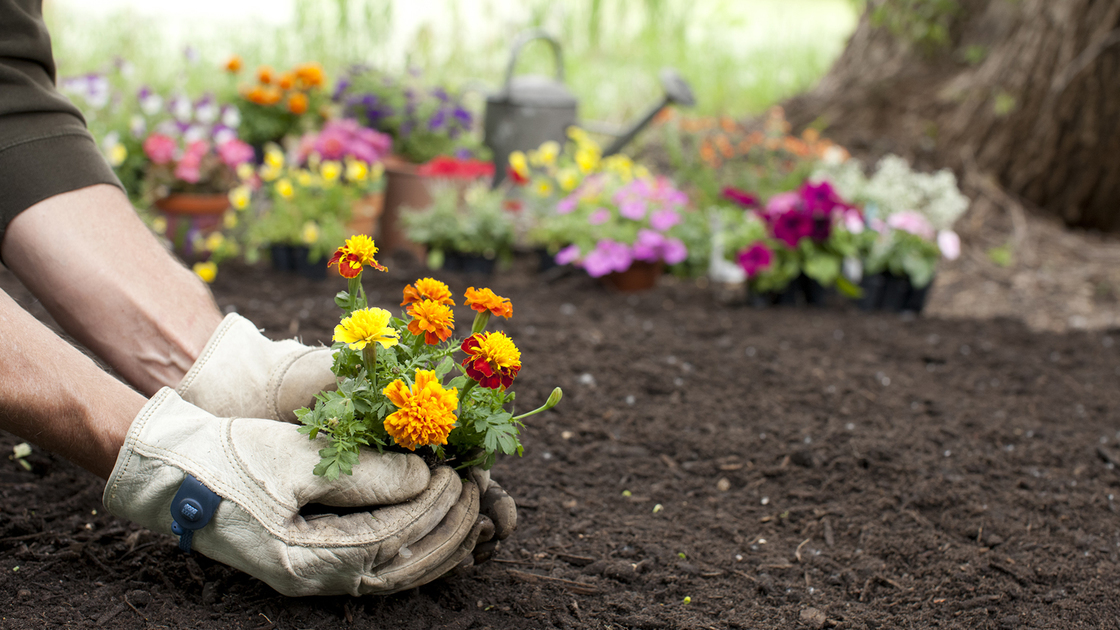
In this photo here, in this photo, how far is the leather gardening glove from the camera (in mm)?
1349

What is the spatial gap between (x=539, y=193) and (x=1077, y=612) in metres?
2.55

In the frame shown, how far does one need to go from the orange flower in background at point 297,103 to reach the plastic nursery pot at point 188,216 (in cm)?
61

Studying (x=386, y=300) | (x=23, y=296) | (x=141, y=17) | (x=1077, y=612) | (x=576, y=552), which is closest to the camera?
(x=1077, y=612)

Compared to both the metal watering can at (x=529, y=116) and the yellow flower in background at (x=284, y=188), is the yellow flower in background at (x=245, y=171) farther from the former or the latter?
the metal watering can at (x=529, y=116)

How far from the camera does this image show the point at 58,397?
1095mm

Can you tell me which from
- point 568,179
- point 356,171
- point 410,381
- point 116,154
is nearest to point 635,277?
point 568,179

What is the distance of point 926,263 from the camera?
3049 mm

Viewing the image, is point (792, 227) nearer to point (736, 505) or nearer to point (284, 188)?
point (736, 505)

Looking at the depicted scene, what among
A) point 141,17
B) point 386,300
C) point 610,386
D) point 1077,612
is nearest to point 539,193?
point 386,300

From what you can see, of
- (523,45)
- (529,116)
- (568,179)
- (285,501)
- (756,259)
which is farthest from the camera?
(529,116)

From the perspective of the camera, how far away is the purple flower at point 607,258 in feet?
9.87

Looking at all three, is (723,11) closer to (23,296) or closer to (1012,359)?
(1012,359)

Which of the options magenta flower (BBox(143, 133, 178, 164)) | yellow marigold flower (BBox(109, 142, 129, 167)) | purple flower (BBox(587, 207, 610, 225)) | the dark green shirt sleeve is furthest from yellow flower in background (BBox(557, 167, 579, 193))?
the dark green shirt sleeve

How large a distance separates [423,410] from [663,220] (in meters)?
2.28
